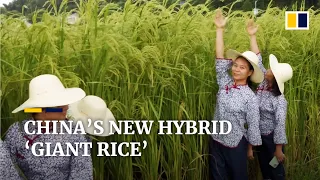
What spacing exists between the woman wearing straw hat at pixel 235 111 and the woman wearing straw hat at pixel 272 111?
0.14 metres

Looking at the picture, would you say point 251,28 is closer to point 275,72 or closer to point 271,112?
point 275,72

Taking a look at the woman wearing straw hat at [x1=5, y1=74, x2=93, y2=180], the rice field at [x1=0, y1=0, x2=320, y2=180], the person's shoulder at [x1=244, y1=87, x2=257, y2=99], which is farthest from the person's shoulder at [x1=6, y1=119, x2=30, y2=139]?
the person's shoulder at [x1=244, y1=87, x2=257, y2=99]

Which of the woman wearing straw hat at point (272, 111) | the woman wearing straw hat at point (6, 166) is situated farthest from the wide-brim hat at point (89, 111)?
the woman wearing straw hat at point (272, 111)

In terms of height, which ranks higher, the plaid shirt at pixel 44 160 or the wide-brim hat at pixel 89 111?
the wide-brim hat at pixel 89 111

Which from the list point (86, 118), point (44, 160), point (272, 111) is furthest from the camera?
point (272, 111)

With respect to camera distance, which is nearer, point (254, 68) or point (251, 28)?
point (254, 68)

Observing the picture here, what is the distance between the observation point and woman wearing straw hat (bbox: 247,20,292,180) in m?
2.79

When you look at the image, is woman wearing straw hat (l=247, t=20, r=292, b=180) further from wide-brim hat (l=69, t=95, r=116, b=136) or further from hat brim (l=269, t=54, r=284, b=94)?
wide-brim hat (l=69, t=95, r=116, b=136)

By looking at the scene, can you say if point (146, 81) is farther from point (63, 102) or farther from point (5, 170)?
point (5, 170)

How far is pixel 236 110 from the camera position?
2.60 metres

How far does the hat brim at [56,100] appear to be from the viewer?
2.08m

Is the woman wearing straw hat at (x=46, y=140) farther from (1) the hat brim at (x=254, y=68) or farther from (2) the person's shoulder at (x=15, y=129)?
(1) the hat brim at (x=254, y=68)

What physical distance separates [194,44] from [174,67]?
0.26m

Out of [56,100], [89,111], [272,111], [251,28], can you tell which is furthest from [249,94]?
[56,100]
